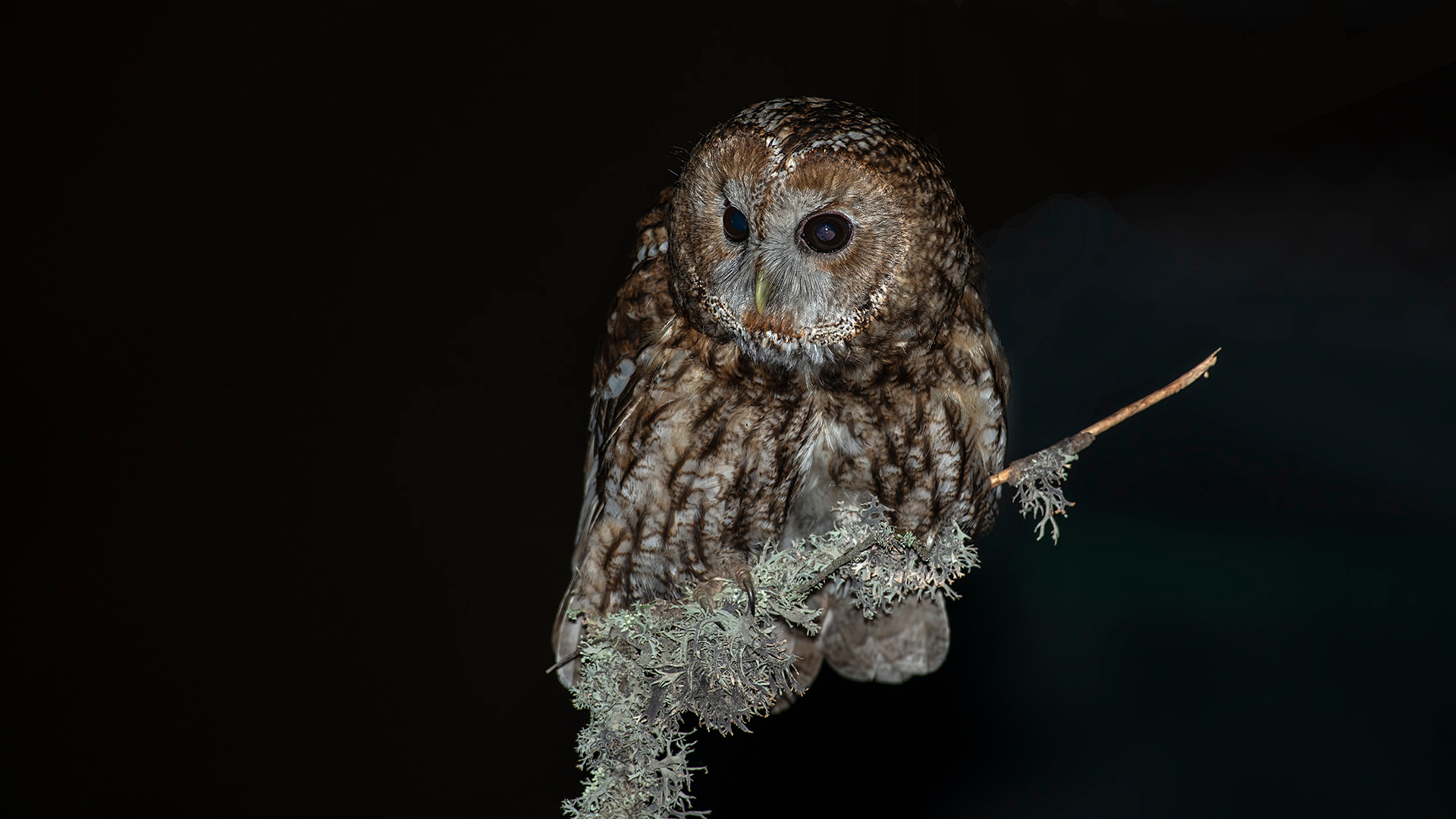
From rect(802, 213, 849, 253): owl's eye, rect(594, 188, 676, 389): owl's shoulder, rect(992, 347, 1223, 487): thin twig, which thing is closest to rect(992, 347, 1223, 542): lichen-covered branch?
rect(992, 347, 1223, 487): thin twig

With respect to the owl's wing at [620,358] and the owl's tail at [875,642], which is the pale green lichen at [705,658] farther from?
the owl's tail at [875,642]

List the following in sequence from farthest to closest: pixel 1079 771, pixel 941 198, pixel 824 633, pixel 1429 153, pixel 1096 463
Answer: pixel 1096 463 < pixel 1079 771 < pixel 824 633 < pixel 1429 153 < pixel 941 198

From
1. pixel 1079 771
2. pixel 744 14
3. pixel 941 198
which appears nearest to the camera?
pixel 941 198

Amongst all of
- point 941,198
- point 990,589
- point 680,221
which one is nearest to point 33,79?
point 680,221

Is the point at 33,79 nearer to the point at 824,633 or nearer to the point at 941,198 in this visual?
the point at 941,198

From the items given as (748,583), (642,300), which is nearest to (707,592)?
(748,583)

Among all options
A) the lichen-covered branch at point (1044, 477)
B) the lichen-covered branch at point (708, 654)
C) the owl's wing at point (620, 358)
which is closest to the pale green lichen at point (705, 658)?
the lichen-covered branch at point (708, 654)

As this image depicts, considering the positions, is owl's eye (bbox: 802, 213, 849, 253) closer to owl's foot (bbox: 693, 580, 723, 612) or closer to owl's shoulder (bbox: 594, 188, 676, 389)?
owl's shoulder (bbox: 594, 188, 676, 389)

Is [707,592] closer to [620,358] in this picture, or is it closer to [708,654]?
[708,654]
